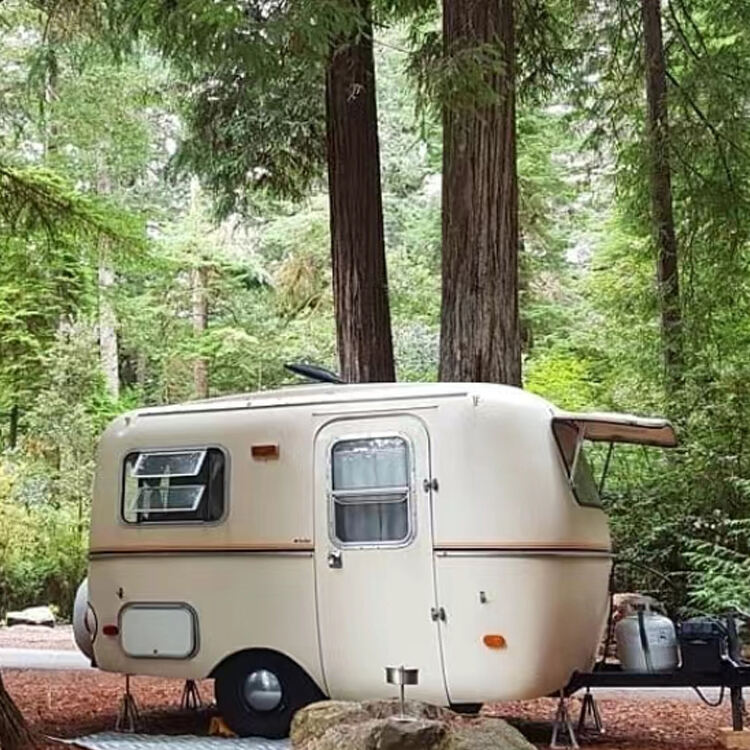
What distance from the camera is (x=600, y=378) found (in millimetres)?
17016

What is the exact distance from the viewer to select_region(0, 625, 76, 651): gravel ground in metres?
12.3

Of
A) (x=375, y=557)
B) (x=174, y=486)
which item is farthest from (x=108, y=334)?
(x=375, y=557)

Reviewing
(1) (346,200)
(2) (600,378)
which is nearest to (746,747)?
(1) (346,200)

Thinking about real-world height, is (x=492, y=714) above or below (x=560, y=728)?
below

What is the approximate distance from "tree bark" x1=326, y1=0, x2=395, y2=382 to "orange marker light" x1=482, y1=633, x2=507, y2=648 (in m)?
3.71

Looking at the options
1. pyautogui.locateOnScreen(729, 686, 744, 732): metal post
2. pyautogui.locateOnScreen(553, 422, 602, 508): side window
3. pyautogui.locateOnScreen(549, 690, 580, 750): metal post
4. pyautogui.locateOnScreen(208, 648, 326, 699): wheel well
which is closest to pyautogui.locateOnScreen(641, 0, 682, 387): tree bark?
pyautogui.locateOnScreen(553, 422, 602, 508): side window

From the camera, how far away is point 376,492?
6445mm

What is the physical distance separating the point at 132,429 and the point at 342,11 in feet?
9.77

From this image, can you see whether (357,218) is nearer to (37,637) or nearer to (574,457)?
(574,457)

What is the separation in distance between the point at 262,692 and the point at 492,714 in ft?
5.88

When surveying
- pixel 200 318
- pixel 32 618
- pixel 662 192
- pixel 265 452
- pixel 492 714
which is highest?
pixel 662 192

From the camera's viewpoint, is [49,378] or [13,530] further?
[49,378]

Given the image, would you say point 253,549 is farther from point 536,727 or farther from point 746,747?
point 746,747

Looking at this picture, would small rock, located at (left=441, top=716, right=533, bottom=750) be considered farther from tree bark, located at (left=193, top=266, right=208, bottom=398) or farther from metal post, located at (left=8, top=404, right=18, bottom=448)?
tree bark, located at (left=193, top=266, right=208, bottom=398)
